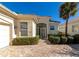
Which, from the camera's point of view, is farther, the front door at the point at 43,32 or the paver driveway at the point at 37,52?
the front door at the point at 43,32

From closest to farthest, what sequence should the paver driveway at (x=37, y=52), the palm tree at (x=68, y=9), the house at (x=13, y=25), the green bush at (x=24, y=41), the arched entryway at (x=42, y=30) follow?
1. the paver driveway at (x=37, y=52)
2. the house at (x=13, y=25)
3. the green bush at (x=24, y=41)
4. the palm tree at (x=68, y=9)
5. the arched entryway at (x=42, y=30)

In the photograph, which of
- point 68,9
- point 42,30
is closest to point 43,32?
point 42,30

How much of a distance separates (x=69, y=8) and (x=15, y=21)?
8.85 m

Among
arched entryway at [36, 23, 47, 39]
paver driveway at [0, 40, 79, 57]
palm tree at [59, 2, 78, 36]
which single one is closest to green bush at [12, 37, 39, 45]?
paver driveway at [0, 40, 79, 57]

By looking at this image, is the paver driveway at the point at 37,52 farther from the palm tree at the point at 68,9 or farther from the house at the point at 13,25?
the palm tree at the point at 68,9

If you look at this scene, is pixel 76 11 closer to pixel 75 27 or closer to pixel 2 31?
pixel 75 27

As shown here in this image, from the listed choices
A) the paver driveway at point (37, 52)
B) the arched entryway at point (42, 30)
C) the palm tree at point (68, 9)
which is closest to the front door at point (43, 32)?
the arched entryway at point (42, 30)

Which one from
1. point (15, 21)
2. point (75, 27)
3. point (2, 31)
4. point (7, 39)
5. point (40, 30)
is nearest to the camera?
point (2, 31)

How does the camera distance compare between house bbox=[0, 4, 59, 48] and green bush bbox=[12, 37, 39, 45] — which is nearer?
house bbox=[0, 4, 59, 48]

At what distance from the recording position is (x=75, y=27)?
851 inches

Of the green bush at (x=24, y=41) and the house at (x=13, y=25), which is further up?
the house at (x=13, y=25)

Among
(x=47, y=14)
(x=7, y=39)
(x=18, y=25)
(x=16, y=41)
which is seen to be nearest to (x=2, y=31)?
(x=7, y=39)

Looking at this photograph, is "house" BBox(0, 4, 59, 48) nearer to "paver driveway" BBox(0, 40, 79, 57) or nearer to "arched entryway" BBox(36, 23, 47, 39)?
"paver driveway" BBox(0, 40, 79, 57)

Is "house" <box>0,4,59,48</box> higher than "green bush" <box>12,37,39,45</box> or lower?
higher
